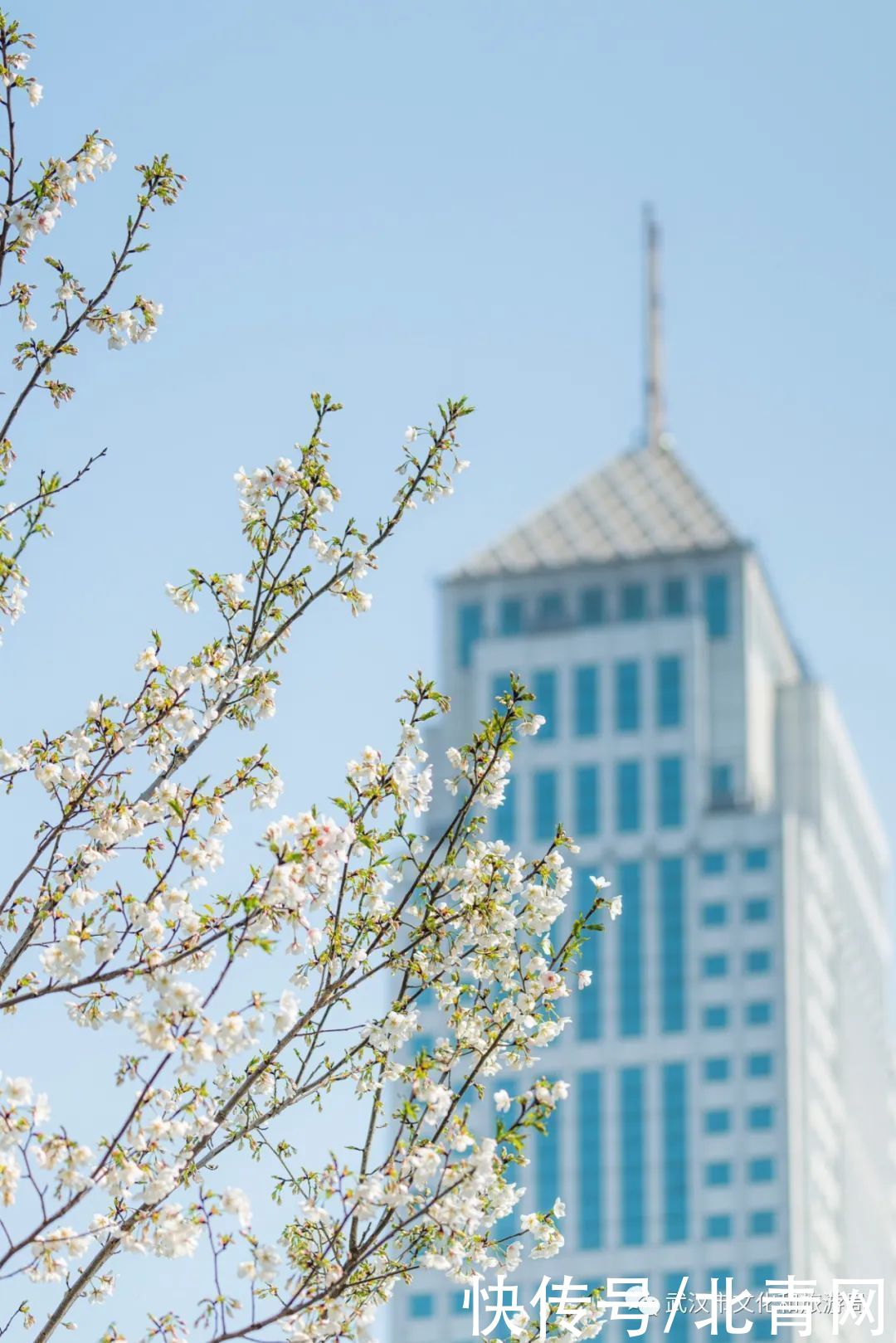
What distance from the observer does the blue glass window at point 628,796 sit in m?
117

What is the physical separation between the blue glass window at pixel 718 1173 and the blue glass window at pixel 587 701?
21.0 metres

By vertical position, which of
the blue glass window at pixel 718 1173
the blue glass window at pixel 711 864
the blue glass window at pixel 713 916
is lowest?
the blue glass window at pixel 718 1173

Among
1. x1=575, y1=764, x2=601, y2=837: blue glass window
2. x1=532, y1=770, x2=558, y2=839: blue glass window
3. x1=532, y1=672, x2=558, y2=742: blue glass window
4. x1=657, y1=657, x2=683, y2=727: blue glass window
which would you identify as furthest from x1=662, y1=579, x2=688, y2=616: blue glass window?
x1=532, y1=770, x2=558, y2=839: blue glass window

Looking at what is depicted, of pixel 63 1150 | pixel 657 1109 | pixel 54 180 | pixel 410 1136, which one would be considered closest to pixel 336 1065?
pixel 410 1136

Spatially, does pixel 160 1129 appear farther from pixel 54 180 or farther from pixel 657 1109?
pixel 657 1109

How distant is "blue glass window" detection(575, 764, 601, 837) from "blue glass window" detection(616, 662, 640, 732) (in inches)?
102

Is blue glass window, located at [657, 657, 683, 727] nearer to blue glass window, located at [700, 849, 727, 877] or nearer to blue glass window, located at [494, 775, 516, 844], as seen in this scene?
blue glass window, located at [700, 849, 727, 877]

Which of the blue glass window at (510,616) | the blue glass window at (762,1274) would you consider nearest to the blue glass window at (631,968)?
the blue glass window at (762,1274)

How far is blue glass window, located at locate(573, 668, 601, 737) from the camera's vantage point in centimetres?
11900

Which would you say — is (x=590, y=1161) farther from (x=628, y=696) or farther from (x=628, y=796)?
(x=628, y=696)

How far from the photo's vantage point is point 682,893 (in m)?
116

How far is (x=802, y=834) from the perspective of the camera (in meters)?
118

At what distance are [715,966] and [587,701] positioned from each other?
46.4 ft

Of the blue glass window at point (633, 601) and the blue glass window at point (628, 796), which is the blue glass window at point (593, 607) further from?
the blue glass window at point (628, 796)
